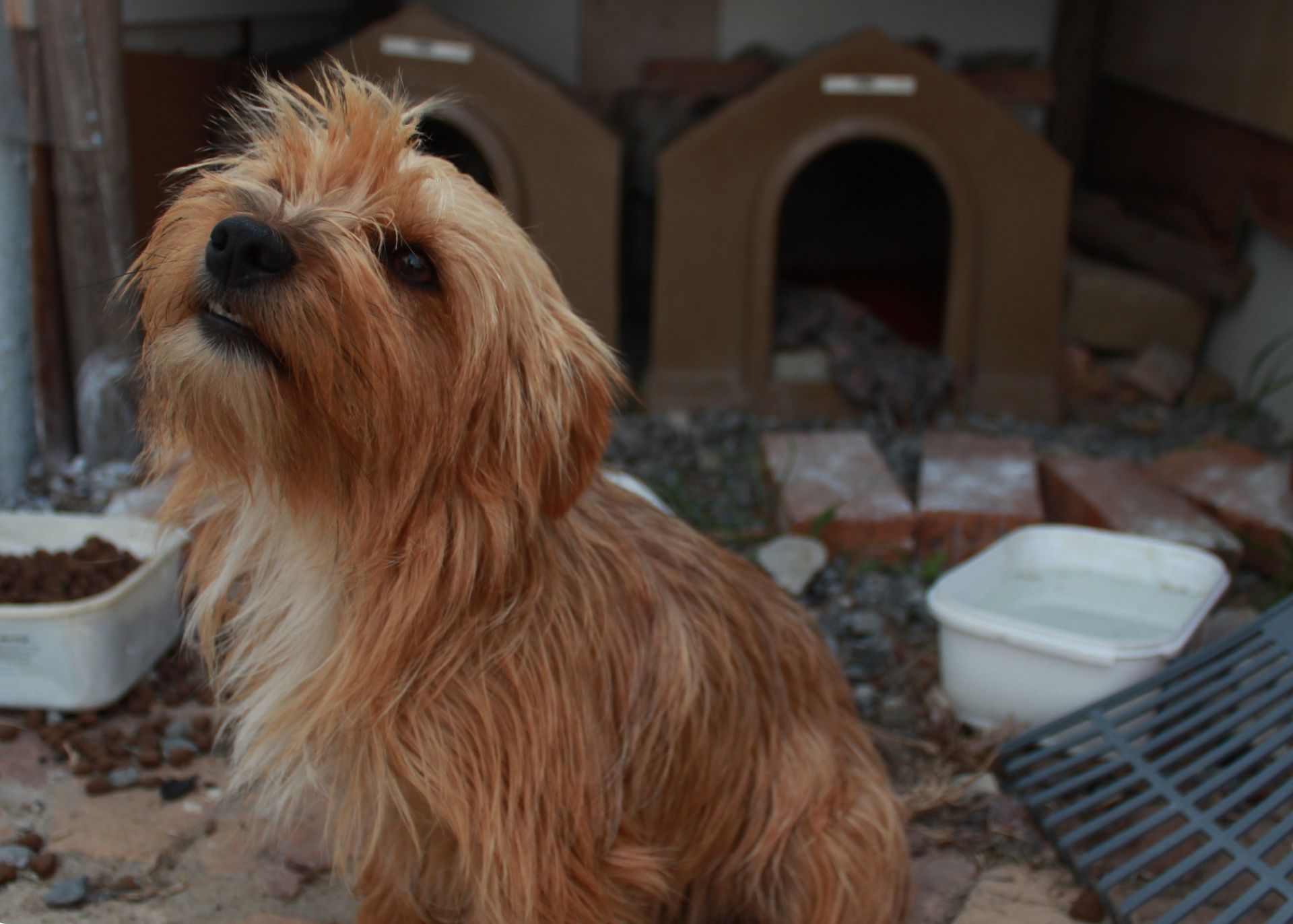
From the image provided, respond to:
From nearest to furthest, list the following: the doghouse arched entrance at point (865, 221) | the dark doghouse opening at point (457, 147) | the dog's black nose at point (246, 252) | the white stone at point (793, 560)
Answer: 1. the dog's black nose at point (246, 252)
2. the white stone at point (793, 560)
3. the dark doghouse opening at point (457, 147)
4. the doghouse arched entrance at point (865, 221)

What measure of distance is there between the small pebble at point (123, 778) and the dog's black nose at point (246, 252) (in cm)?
163

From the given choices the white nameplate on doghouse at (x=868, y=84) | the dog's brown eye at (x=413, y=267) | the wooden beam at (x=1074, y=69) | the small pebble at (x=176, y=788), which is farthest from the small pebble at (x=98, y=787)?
the wooden beam at (x=1074, y=69)

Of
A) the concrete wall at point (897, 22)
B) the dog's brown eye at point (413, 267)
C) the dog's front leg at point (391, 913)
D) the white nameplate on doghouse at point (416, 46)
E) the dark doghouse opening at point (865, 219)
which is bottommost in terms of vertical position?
the dog's front leg at point (391, 913)

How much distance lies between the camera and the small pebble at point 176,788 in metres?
2.80

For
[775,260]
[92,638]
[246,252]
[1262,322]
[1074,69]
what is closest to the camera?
[246,252]

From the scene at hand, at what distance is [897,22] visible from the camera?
639 centimetres

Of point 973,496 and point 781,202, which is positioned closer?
point 973,496

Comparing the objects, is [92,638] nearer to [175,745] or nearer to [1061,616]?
[175,745]

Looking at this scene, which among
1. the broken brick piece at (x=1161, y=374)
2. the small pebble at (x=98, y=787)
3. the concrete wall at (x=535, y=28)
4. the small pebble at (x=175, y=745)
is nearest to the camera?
the small pebble at (x=98, y=787)

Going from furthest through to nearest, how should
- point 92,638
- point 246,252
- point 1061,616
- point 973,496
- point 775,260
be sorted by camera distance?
1. point 775,260
2. point 973,496
3. point 1061,616
4. point 92,638
5. point 246,252

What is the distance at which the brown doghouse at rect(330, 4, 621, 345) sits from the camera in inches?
197

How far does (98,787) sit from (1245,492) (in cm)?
381

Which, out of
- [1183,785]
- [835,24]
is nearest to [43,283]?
[1183,785]

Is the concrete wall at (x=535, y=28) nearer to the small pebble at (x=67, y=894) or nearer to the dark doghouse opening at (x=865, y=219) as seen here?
the dark doghouse opening at (x=865, y=219)
